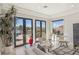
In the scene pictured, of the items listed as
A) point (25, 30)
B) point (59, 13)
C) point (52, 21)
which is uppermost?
point (59, 13)

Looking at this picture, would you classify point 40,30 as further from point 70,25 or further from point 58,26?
point 70,25

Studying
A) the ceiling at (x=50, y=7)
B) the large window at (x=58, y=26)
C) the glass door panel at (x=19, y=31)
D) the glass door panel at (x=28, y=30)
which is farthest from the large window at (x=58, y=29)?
the glass door panel at (x=19, y=31)

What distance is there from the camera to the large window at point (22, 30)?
206 centimetres

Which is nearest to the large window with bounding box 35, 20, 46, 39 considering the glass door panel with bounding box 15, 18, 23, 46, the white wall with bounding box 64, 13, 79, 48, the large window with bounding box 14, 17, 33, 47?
the large window with bounding box 14, 17, 33, 47

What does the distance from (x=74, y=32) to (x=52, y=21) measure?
428 mm

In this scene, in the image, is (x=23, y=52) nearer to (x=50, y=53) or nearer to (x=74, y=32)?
(x=50, y=53)

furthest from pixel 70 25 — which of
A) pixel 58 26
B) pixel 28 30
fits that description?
pixel 28 30

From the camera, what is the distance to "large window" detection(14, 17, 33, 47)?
206 cm

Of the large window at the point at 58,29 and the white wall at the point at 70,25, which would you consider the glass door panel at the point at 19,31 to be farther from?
the white wall at the point at 70,25

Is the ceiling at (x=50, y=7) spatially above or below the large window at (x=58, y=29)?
above

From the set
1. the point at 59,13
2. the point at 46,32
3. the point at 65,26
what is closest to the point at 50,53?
the point at 46,32

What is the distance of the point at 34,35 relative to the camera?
212cm

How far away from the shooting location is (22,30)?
210cm

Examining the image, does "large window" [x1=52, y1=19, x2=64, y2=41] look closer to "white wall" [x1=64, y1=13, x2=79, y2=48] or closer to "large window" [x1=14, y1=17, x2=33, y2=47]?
"white wall" [x1=64, y1=13, x2=79, y2=48]
